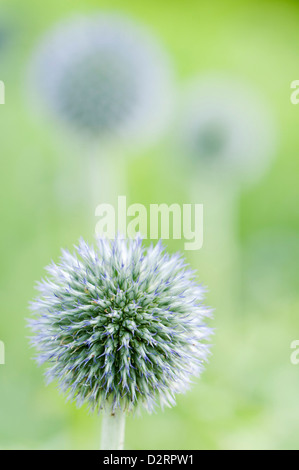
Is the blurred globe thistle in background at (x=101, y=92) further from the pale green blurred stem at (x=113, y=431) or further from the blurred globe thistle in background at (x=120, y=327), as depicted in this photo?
the pale green blurred stem at (x=113, y=431)

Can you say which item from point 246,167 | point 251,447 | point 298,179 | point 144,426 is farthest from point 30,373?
point 298,179

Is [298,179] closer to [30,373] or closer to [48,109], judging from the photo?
[48,109]

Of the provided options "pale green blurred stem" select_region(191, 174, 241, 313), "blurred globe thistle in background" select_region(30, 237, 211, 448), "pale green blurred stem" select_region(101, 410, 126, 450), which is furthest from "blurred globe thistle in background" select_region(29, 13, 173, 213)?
"pale green blurred stem" select_region(101, 410, 126, 450)

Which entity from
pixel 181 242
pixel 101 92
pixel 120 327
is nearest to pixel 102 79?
pixel 101 92

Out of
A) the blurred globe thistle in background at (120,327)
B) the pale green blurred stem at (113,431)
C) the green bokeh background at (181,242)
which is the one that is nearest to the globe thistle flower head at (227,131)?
the green bokeh background at (181,242)

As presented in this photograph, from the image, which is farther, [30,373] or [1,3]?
[1,3]

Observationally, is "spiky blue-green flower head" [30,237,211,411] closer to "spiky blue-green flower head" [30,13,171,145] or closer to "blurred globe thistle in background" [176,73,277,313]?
"blurred globe thistle in background" [176,73,277,313]
